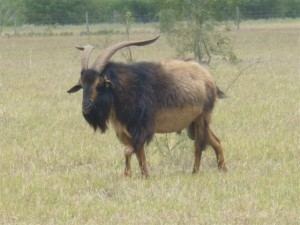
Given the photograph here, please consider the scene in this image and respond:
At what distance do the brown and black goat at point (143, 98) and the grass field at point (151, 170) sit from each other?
526mm

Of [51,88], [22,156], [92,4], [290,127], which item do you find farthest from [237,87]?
[92,4]

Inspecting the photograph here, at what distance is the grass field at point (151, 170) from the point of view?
808 centimetres

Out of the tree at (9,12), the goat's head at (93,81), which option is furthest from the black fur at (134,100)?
the tree at (9,12)

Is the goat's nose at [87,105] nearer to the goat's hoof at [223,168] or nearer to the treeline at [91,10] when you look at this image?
the goat's hoof at [223,168]

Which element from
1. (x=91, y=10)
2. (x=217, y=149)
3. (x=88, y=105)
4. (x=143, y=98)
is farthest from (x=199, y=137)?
(x=91, y=10)

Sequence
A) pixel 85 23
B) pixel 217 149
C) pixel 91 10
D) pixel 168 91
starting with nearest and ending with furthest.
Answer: pixel 168 91 → pixel 217 149 → pixel 85 23 → pixel 91 10

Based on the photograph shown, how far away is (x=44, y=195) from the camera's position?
884 centimetres

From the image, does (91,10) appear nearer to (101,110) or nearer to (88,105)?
(101,110)

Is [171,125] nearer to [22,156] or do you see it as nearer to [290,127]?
[22,156]

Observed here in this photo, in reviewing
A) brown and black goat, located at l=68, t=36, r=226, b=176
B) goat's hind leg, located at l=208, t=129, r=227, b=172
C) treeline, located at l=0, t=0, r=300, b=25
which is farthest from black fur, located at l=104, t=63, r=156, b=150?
treeline, located at l=0, t=0, r=300, b=25

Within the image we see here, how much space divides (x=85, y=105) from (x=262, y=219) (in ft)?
8.91

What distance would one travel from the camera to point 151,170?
10.6 meters

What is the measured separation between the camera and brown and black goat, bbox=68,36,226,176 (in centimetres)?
957

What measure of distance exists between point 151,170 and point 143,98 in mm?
1234
